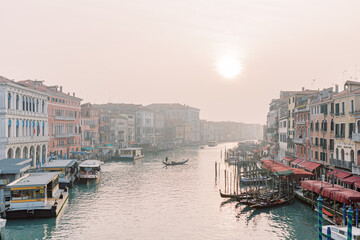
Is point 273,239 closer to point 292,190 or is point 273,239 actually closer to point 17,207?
point 292,190

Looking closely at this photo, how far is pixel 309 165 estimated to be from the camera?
36188mm

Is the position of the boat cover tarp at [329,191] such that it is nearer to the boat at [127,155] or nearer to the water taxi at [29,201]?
the water taxi at [29,201]

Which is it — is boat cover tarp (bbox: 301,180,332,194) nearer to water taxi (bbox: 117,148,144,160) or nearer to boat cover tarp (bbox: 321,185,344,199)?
boat cover tarp (bbox: 321,185,344,199)

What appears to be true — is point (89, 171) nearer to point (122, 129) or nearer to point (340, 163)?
point (340, 163)

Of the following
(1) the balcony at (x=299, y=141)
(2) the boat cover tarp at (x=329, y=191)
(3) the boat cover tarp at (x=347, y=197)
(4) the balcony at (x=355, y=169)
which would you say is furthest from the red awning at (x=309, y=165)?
(3) the boat cover tarp at (x=347, y=197)

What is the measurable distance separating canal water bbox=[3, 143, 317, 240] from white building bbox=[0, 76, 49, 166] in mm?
9615

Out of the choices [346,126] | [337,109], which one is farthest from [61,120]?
[346,126]

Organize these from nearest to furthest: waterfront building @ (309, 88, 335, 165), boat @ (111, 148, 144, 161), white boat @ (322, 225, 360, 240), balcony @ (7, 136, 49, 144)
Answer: white boat @ (322, 225, 360, 240), waterfront building @ (309, 88, 335, 165), balcony @ (7, 136, 49, 144), boat @ (111, 148, 144, 161)

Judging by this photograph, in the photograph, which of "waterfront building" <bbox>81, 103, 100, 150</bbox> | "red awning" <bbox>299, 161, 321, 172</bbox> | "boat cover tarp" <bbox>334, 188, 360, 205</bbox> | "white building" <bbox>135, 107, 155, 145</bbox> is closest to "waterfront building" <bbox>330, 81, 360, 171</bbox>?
"red awning" <bbox>299, 161, 321, 172</bbox>

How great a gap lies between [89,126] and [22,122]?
3355 cm

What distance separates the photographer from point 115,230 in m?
23.1

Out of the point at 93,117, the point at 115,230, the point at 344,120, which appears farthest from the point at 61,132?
the point at 344,120

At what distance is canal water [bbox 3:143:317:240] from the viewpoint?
22.2 m

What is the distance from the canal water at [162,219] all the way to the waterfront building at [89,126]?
37455 mm
